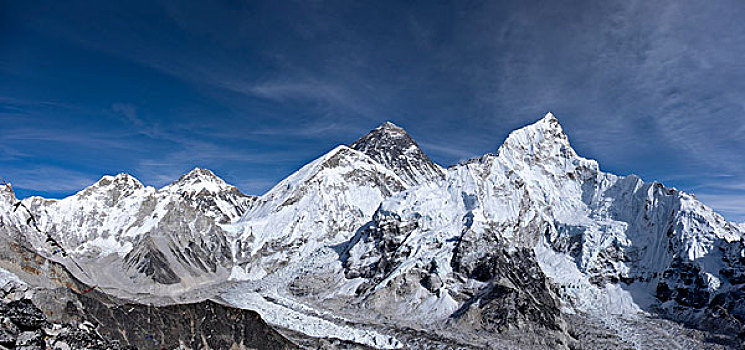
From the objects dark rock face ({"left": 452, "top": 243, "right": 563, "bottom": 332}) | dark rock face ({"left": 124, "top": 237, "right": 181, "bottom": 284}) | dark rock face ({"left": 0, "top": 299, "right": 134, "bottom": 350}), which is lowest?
dark rock face ({"left": 0, "top": 299, "right": 134, "bottom": 350})

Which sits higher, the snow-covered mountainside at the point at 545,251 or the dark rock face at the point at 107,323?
the snow-covered mountainside at the point at 545,251

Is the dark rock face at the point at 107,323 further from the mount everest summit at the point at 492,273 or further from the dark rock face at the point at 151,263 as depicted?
the dark rock face at the point at 151,263

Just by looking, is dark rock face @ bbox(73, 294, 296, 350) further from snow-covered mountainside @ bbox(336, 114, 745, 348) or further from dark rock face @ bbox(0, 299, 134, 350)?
snow-covered mountainside @ bbox(336, 114, 745, 348)

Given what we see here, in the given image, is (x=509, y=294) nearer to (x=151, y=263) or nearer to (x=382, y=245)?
(x=382, y=245)

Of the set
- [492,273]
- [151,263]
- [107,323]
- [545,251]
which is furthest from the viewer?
[545,251]

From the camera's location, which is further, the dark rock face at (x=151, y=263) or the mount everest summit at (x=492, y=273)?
the dark rock face at (x=151, y=263)

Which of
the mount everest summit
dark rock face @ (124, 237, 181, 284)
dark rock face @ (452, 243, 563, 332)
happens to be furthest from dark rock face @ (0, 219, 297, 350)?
dark rock face @ (124, 237, 181, 284)

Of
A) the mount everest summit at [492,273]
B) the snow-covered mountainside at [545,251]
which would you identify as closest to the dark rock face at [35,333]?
the mount everest summit at [492,273]

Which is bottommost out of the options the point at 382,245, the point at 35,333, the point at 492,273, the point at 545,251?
the point at 35,333

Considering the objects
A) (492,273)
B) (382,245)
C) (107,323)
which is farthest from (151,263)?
(107,323)

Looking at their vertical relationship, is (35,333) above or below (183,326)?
below

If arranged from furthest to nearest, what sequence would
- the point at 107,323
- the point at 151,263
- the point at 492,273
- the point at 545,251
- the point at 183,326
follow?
1. the point at 545,251
2. the point at 151,263
3. the point at 492,273
4. the point at 183,326
5. the point at 107,323
